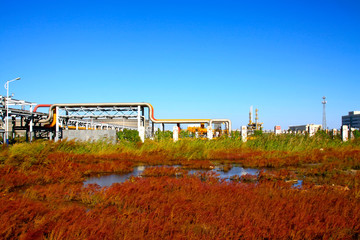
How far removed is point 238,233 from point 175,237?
935mm

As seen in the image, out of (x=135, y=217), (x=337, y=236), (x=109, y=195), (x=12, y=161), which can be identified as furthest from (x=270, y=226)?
(x=12, y=161)

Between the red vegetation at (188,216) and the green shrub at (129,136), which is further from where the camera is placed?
the green shrub at (129,136)

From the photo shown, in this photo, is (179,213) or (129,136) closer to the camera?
(179,213)

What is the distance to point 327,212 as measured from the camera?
17.7 feet

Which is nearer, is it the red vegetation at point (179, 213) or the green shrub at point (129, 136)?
the red vegetation at point (179, 213)

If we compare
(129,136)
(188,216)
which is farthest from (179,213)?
(129,136)

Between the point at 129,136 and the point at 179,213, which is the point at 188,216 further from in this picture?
the point at 129,136

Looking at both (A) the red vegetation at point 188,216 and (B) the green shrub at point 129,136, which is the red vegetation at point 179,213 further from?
(B) the green shrub at point 129,136

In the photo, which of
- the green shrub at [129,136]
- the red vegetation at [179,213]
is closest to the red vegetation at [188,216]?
the red vegetation at [179,213]

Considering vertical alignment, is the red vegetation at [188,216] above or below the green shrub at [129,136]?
below

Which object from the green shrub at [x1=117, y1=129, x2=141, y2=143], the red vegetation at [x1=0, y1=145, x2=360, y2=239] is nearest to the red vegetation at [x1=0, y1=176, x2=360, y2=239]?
the red vegetation at [x1=0, y1=145, x2=360, y2=239]

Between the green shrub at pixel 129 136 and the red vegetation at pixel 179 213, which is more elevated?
the green shrub at pixel 129 136

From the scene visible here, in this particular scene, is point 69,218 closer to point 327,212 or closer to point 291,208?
point 291,208

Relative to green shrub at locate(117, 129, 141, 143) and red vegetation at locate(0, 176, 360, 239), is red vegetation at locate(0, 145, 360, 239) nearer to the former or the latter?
red vegetation at locate(0, 176, 360, 239)
